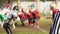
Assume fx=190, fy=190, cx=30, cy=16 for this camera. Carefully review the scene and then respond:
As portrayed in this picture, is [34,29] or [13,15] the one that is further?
[34,29]

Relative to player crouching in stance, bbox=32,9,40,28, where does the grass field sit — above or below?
below

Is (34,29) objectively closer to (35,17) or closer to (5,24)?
(35,17)

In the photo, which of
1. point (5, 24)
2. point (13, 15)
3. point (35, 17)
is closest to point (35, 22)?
point (35, 17)

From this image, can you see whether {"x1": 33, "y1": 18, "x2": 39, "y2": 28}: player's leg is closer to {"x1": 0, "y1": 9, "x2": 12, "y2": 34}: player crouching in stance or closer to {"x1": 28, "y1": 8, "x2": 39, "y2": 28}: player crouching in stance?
{"x1": 28, "y1": 8, "x2": 39, "y2": 28}: player crouching in stance

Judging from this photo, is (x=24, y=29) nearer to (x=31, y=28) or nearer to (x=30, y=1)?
(x=31, y=28)

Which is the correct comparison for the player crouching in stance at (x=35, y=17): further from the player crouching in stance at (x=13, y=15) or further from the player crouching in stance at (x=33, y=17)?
the player crouching in stance at (x=13, y=15)

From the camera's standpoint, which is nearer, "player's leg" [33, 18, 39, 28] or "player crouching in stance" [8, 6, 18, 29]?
"player crouching in stance" [8, 6, 18, 29]

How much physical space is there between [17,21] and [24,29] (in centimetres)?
19

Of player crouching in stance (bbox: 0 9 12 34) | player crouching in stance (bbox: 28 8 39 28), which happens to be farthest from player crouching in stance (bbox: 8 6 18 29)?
player crouching in stance (bbox: 28 8 39 28)

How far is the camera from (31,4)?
331 cm

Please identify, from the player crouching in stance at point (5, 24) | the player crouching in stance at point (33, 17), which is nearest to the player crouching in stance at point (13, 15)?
the player crouching in stance at point (5, 24)

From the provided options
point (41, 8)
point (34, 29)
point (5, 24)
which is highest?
A: point (41, 8)

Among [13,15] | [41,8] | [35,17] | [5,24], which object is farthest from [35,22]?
[5,24]

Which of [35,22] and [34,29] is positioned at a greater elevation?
[35,22]
